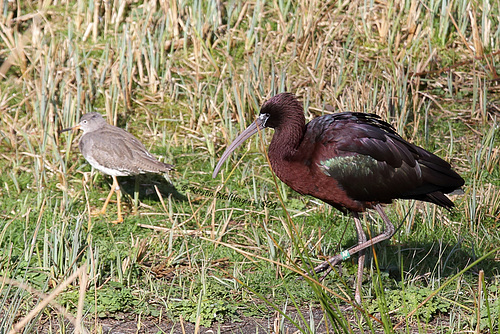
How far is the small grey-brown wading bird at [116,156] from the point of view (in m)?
6.15

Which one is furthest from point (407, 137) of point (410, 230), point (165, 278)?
point (165, 278)

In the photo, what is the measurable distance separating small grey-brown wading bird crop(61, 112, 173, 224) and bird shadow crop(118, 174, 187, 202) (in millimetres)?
223

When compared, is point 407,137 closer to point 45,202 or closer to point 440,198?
point 440,198

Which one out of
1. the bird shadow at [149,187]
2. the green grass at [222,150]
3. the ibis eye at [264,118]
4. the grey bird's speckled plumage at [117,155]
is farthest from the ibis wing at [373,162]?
the bird shadow at [149,187]

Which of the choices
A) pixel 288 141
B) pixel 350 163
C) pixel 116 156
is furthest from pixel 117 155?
pixel 350 163

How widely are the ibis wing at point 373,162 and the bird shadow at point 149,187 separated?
6.10 ft

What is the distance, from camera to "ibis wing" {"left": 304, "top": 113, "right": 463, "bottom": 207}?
4801mm

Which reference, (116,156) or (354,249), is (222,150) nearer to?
(116,156)

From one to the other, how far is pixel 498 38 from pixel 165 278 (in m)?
4.64

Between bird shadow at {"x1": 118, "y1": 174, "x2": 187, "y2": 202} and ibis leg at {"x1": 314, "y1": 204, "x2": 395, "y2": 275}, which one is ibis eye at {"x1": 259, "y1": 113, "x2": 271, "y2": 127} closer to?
ibis leg at {"x1": 314, "y1": 204, "x2": 395, "y2": 275}

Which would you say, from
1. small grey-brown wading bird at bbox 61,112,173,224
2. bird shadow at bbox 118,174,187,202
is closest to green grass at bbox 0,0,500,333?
bird shadow at bbox 118,174,187,202

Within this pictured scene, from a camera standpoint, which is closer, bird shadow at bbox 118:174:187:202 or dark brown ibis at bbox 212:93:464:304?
dark brown ibis at bbox 212:93:464:304

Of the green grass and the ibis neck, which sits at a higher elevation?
the ibis neck

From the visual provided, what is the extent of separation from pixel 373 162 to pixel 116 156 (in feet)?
7.75
